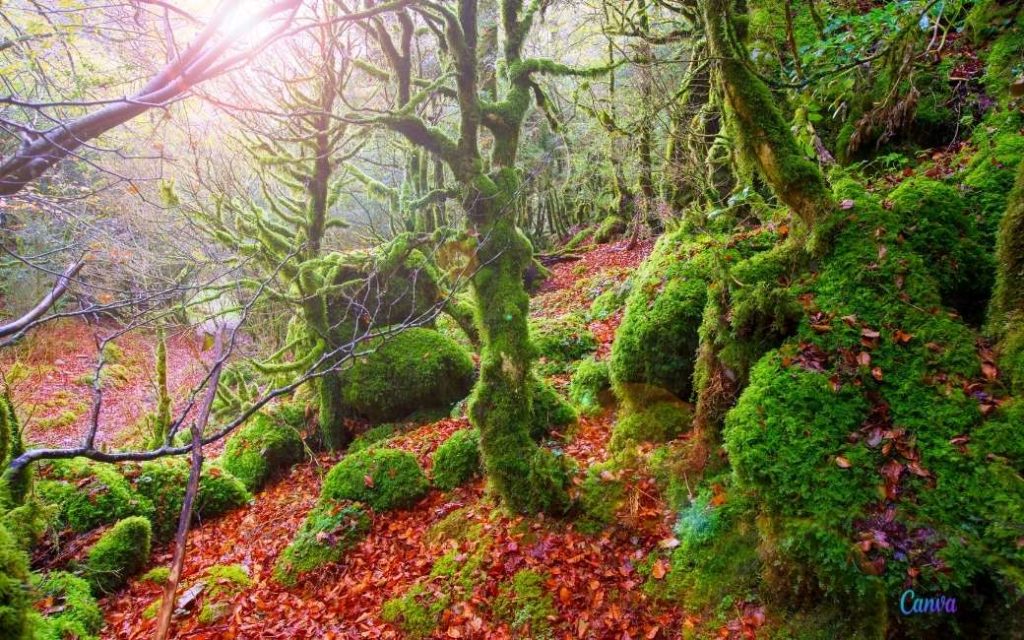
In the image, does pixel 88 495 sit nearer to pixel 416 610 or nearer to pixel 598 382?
pixel 416 610

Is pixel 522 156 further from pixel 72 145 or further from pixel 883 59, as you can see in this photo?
pixel 72 145

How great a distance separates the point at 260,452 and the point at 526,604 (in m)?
6.25

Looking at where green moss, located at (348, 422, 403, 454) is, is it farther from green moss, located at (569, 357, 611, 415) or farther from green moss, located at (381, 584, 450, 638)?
green moss, located at (381, 584, 450, 638)

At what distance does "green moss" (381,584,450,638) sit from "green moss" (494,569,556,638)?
570 mm

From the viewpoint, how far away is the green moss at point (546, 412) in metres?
6.47

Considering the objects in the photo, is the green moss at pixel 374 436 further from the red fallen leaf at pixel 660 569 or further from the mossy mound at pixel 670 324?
the red fallen leaf at pixel 660 569

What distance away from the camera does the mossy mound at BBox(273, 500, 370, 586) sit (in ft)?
18.6

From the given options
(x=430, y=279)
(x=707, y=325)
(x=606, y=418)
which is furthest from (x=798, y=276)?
(x=430, y=279)

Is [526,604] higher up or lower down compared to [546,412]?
lower down

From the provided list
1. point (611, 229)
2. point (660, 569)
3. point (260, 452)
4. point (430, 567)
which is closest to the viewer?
point (660, 569)

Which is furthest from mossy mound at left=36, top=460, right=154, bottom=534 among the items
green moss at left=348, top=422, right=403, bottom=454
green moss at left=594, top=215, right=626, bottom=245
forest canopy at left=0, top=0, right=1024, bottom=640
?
green moss at left=594, top=215, right=626, bottom=245

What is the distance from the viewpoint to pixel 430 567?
520cm

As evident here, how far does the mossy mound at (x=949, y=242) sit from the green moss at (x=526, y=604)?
12.8ft

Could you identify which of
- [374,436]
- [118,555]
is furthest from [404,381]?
[118,555]
